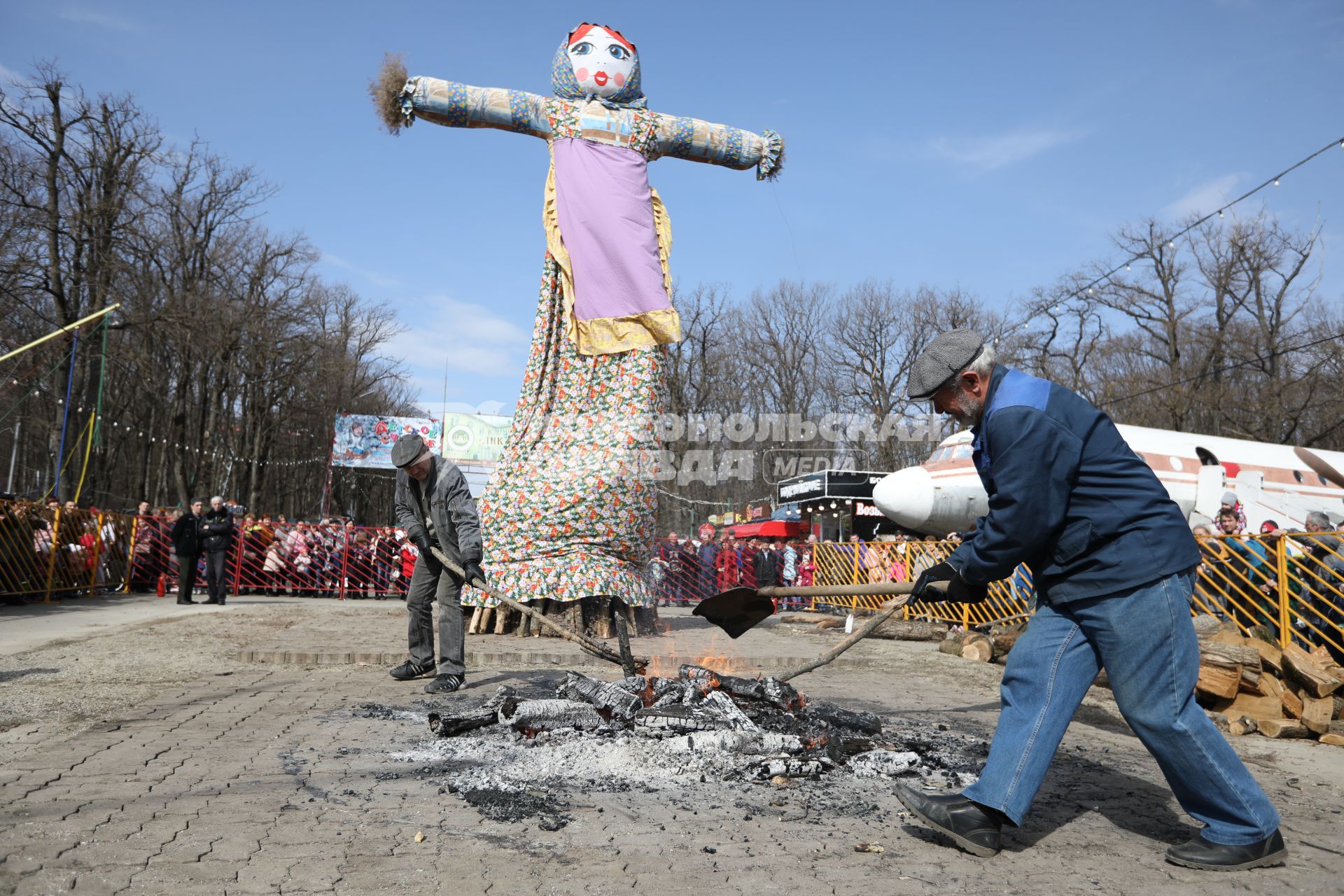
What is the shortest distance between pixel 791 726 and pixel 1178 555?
2.26 meters

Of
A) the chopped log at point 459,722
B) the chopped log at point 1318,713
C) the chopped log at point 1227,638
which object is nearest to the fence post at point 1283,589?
the chopped log at point 1227,638

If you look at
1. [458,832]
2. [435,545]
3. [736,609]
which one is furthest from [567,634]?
[458,832]

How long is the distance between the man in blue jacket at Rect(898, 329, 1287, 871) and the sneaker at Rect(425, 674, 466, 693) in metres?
3.84

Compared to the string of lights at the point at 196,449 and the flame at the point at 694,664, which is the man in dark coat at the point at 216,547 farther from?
the string of lights at the point at 196,449

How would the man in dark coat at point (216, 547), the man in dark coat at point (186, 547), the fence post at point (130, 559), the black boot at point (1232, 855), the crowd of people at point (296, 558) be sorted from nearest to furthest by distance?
1. the black boot at point (1232, 855)
2. the man in dark coat at point (186, 547)
3. the man in dark coat at point (216, 547)
4. the fence post at point (130, 559)
5. the crowd of people at point (296, 558)

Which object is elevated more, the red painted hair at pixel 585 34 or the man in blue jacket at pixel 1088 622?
the red painted hair at pixel 585 34

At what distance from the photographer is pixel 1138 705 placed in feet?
9.95

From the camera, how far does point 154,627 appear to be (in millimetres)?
10164

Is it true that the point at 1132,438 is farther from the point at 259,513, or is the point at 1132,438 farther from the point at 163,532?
the point at 259,513

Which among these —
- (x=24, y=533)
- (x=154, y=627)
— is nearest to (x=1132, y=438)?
(x=154, y=627)

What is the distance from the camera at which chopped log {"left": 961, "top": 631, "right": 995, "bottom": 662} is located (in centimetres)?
945

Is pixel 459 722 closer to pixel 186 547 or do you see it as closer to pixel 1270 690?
pixel 1270 690

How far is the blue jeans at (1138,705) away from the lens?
9.73 ft

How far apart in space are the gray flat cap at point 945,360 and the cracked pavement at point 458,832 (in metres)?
1.65
